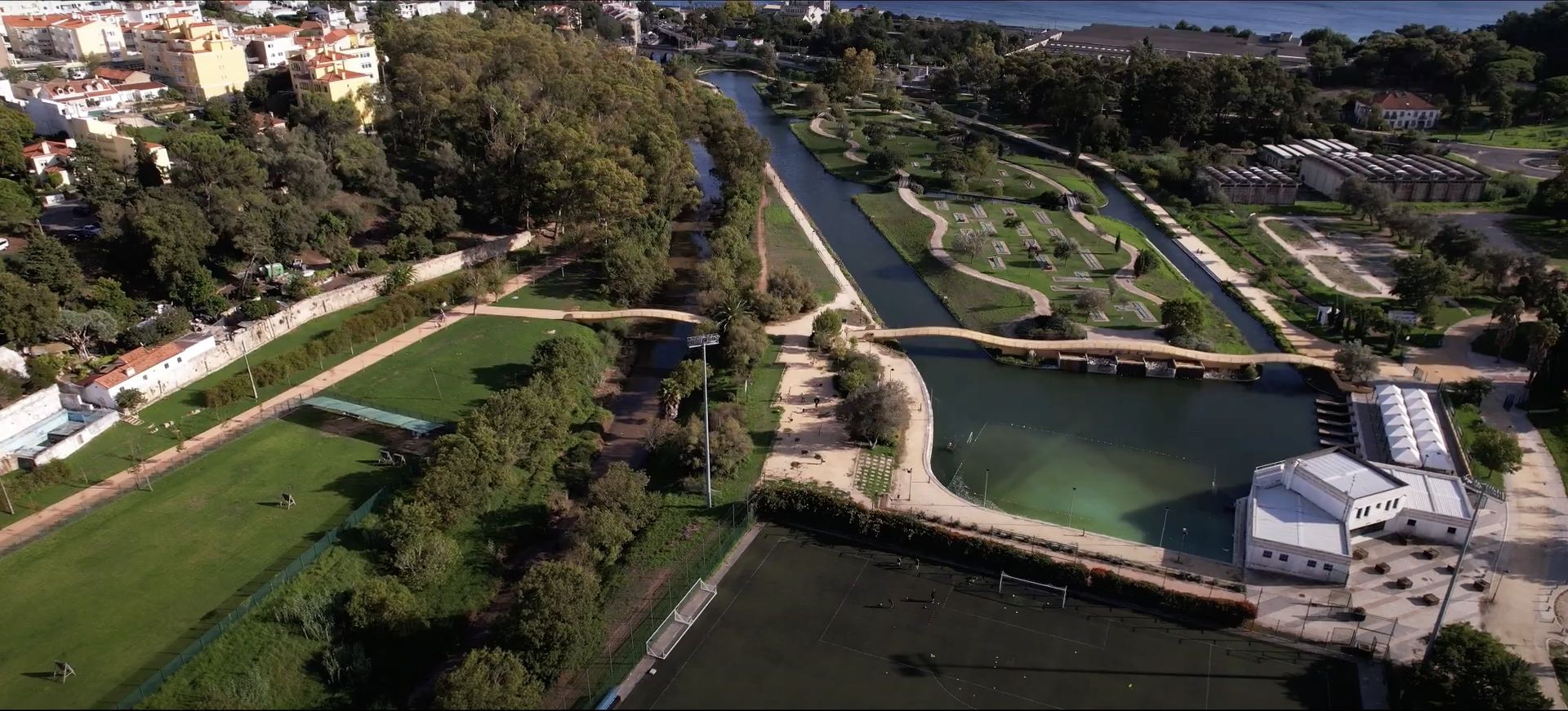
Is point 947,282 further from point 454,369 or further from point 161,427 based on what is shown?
point 161,427

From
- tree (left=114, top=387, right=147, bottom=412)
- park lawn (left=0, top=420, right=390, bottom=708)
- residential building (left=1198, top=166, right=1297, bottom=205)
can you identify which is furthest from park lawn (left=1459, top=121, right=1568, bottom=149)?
tree (left=114, top=387, right=147, bottom=412)

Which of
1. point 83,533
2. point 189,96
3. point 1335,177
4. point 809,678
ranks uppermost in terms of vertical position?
point 189,96

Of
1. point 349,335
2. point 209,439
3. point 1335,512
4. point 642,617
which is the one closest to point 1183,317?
point 1335,512

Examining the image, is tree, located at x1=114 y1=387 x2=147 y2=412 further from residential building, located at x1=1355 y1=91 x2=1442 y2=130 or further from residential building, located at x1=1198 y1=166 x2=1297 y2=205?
residential building, located at x1=1355 y1=91 x2=1442 y2=130

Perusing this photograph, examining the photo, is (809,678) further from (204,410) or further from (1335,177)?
(1335,177)

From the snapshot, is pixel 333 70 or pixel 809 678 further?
pixel 333 70

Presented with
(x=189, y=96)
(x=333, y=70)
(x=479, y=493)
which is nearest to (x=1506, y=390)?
(x=479, y=493)

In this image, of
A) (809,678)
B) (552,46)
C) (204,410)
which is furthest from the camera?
(552,46)
